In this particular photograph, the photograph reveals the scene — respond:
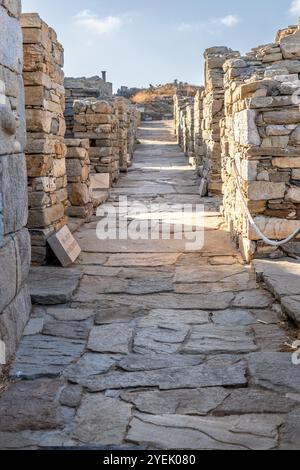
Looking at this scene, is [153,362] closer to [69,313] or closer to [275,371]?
[275,371]

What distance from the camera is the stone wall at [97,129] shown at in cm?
1081

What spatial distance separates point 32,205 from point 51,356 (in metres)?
2.39

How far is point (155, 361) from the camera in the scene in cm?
332

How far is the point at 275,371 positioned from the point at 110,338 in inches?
51.3

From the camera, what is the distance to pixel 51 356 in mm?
3410

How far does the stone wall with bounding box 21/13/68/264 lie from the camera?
517 cm

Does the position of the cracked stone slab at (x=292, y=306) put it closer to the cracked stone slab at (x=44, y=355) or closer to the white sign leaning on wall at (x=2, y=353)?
the cracked stone slab at (x=44, y=355)

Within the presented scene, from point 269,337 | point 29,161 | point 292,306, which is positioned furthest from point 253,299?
point 29,161

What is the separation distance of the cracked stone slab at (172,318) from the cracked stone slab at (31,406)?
3.73 feet

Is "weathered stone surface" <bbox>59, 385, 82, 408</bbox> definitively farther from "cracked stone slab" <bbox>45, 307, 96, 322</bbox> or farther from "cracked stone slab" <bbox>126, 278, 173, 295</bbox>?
"cracked stone slab" <bbox>126, 278, 173, 295</bbox>

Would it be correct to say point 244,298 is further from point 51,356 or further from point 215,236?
point 215,236

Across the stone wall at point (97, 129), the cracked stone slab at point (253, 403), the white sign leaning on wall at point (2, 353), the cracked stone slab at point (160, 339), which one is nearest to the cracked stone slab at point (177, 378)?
the cracked stone slab at point (253, 403)

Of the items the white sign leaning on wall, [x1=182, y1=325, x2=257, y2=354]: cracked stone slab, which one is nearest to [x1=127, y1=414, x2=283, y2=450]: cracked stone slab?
[x1=182, y1=325, x2=257, y2=354]: cracked stone slab
